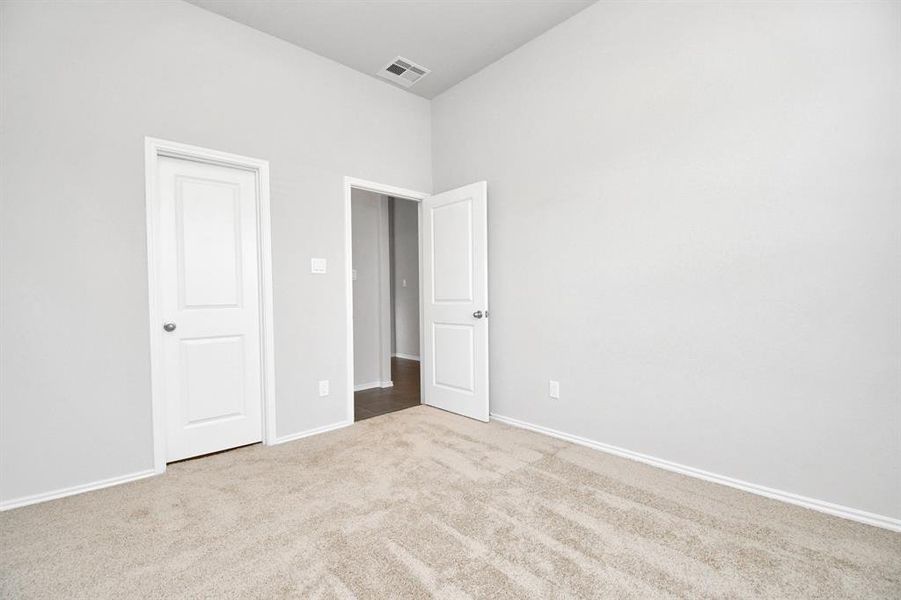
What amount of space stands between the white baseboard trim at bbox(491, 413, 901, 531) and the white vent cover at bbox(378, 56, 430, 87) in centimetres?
320

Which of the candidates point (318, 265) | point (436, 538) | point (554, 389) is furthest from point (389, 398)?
point (436, 538)

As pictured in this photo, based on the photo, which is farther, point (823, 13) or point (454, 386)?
point (454, 386)

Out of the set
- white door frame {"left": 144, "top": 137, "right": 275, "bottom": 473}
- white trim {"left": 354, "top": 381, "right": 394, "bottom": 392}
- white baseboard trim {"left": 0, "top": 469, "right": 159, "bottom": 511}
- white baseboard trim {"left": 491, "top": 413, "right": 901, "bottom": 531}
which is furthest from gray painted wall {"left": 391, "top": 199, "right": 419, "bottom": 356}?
white baseboard trim {"left": 0, "top": 469, "right": 159, "bottom": 511}

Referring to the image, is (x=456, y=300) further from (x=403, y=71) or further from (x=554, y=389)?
(x=403, y=71)

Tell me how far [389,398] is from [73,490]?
2566mm

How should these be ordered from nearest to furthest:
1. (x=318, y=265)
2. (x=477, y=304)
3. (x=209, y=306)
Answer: (x=209, y=306) → (x=318, y=265) → (x=477, y=304)

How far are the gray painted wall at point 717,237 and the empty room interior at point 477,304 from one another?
0.01 m

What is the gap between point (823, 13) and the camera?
6.39ft

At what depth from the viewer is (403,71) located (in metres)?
3.55

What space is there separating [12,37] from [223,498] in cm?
269

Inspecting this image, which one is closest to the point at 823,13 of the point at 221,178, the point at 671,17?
the point at 671,17

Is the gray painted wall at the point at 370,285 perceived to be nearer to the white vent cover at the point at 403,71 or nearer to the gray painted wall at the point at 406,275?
the white vent cover at the point at 403,71

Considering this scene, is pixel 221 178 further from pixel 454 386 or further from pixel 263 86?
pixel 454 386

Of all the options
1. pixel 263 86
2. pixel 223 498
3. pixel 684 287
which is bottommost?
pixel 223 498
